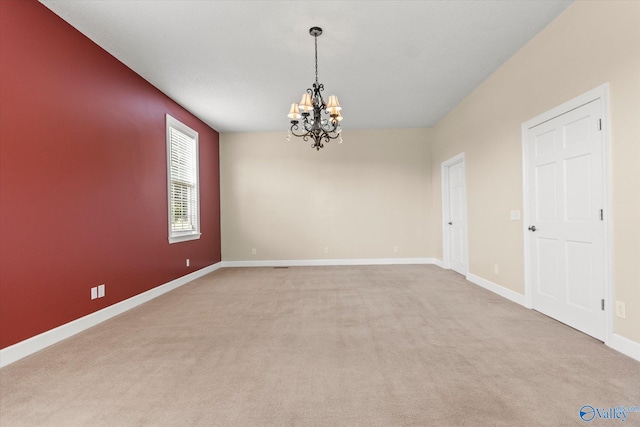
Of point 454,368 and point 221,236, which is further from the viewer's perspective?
point 221,236

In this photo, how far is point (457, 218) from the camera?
584 centimetres

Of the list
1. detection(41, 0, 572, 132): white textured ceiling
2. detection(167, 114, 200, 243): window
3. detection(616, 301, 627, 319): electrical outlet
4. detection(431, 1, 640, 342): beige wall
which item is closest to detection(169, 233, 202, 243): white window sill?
detection(167, 114, 200, 243): window

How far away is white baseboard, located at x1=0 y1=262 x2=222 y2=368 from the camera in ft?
7.88

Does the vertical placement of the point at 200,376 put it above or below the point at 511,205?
below

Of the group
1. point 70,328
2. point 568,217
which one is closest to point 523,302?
point 568,217

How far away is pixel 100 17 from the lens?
296 cm

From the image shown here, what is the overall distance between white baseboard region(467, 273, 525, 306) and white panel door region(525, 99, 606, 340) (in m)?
0.22

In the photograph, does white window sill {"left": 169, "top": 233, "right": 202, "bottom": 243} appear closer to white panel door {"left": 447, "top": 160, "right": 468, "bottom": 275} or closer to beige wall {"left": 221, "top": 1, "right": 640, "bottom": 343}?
beige wall {"left": 221, "top": 1, "right": 640, "bottom": 343}

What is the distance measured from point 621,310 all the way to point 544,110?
198 centimetres

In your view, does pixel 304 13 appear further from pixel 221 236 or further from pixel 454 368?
pixel 221 236

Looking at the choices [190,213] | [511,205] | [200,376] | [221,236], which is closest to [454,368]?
[200,376]

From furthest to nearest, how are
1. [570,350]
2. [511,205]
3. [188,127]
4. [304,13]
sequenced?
[188,127]
[511,205]
[304,13]
[570,350]

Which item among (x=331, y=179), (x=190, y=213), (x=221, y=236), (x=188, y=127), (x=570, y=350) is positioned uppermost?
(x=188, y=127)

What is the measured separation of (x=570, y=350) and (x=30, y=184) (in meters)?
4.40
